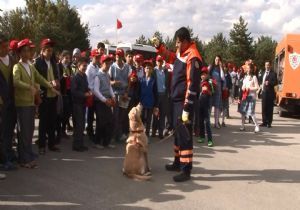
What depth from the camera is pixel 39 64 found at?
8.09m

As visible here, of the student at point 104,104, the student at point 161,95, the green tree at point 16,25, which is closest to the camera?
the student at point 104,104

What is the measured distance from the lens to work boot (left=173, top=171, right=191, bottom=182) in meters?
6.80

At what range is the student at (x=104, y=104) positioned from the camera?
9.00 metres

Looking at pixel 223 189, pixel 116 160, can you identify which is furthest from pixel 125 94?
pixel 223 189

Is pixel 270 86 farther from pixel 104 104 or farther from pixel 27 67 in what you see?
pixel 27 67

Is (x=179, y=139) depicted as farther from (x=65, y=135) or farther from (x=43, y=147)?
(x=65, y=135)

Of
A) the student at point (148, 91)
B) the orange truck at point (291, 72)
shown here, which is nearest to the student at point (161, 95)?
the student at point (148, 91)

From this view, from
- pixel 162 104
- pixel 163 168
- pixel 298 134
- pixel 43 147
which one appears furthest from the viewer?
pixel 298 134

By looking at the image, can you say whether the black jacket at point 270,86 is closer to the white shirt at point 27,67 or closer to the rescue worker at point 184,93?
the rescue worker at point 184,93

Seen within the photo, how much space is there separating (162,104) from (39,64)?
3.70 m

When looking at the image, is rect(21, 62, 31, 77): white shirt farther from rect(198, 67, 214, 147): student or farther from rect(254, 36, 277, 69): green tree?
rect(254, 36, 277, 69): green tree

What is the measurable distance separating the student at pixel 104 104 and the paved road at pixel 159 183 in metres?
0.34

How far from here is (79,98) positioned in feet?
28.8

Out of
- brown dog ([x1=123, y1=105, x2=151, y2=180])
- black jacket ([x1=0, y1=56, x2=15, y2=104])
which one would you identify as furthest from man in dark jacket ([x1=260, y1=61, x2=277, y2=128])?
black jacket ([x1=0, y1=56, x2=15, y2=104])
